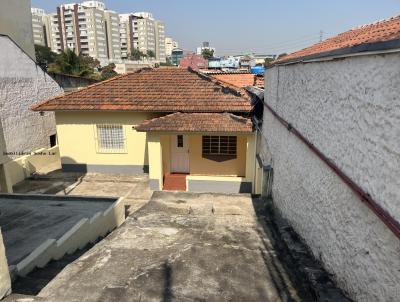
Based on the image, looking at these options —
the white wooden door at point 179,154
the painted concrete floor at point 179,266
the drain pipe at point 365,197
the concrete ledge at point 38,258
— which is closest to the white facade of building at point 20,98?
the white wooden door at point 179,154

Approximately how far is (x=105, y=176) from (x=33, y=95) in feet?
21.9

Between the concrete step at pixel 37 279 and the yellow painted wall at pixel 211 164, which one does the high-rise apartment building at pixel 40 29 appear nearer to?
the yellow painted wall at pixel 211 164

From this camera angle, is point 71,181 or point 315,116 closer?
point 315,116

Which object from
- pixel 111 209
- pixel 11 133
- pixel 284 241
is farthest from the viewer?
pixel 11 133

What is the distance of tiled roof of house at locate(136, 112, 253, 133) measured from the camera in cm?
1201

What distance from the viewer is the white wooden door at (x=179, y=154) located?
14.3 m

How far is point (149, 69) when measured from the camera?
1750cm

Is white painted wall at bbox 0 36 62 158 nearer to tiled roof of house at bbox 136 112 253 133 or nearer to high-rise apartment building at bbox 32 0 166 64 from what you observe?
tiled roof of house at bbox 136 112 253 133

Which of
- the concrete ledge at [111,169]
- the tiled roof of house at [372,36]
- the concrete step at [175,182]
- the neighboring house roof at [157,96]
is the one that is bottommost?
the concrete step at [175,182]

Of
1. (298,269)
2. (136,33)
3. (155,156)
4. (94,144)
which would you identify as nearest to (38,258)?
(298,269)

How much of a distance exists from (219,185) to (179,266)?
22.1ft

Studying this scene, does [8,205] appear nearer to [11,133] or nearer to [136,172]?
[136,172]

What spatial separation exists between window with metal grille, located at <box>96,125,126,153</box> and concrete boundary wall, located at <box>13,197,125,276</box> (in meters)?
5.40

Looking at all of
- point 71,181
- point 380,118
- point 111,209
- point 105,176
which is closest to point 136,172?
point 105,176
